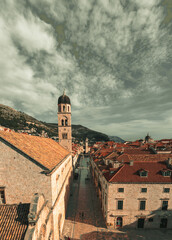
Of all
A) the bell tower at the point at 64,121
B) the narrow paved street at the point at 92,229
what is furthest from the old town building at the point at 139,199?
the bell tower at the point at 64,121

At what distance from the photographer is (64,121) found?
1417 inches

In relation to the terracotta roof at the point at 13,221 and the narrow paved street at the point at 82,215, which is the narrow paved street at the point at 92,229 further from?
the terracotta roof at the point at 13,221

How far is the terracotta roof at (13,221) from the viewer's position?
9.05m

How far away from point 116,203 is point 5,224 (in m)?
18.4

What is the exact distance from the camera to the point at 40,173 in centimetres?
1249

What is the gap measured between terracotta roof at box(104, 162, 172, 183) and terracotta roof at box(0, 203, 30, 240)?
1452 cm

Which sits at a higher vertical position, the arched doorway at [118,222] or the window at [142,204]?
the window at [142,204]

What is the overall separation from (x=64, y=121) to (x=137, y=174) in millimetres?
26060

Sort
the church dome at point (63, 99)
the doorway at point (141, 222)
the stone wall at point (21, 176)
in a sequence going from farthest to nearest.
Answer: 1. the church dome at point (63, 99)
2. the doorway at point (141, 222)
3. the stone wall at point (21, 176)

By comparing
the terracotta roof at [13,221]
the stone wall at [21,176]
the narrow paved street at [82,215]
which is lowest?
the narrow paved street at [82,215]

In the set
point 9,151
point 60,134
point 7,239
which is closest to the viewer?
point 7,239

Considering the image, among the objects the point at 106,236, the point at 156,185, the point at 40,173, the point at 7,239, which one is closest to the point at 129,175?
the point at 156,185

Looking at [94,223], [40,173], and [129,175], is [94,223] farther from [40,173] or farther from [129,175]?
[40,173]

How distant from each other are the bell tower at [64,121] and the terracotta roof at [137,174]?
18771 mm
